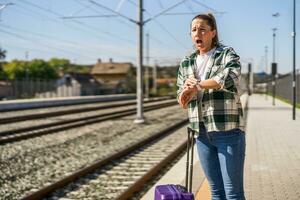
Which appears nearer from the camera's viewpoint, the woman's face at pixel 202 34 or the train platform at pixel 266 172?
the woman's face at pixel 202 34

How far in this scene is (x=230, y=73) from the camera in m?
3.28

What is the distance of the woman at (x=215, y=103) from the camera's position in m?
3.31

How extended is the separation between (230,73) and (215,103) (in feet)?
0.76

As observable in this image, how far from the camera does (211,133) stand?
3.39 m

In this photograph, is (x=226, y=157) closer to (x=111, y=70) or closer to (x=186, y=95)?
Result: (x=186, y=95)

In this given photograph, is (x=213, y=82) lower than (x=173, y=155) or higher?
higher

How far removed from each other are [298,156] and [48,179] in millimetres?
4968

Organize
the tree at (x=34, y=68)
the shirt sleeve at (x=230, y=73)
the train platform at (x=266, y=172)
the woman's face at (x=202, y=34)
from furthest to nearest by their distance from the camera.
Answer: the tree at (x=34, y=68), the train platform at (x=266, y=172), the woman's face at (x=202, y=34), the shirt sleeve at (x=230, y=73)

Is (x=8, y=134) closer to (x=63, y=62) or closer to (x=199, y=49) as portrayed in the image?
(x=199, y=49)

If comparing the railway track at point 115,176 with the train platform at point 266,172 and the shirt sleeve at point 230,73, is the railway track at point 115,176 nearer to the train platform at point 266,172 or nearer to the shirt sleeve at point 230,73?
the train platform at point 266,172

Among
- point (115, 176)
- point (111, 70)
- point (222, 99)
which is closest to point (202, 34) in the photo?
point (222, 99)

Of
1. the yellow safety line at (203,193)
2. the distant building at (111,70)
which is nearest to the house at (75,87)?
the distant building at (111,70)

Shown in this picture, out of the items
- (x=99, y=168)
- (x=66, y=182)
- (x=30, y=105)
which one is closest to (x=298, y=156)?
(x=99, y=168)

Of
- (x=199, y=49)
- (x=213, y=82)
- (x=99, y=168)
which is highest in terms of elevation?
(x=199, y=49)
